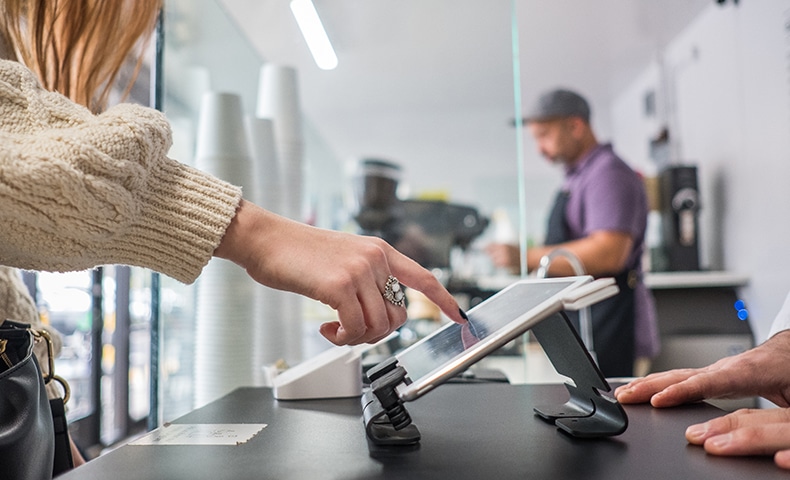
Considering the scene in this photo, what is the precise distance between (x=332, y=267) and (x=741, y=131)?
3.17 m

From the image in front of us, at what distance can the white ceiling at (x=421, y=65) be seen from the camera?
164 centimetres

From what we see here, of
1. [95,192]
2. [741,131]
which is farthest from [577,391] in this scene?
[741,131]

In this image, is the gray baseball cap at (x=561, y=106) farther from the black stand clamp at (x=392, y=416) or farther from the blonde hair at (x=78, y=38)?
the black stand clamp at (x=392, y=416)

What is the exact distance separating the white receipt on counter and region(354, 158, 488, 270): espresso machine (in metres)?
1.43

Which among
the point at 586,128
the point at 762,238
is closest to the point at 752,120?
the point at 762,238

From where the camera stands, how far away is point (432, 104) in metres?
2.75

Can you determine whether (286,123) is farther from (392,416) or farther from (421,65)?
(421,65)

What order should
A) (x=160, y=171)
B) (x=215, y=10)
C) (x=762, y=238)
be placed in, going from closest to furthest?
1. (x=160, y=171)
2. (x=215, y=10)
3. (x=762, y=238)

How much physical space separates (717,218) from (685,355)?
2.88 ft

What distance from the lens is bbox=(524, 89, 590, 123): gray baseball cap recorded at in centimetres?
269

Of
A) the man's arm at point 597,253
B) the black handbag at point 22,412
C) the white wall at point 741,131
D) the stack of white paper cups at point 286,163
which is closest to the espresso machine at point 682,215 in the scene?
the white wall at point 741,131

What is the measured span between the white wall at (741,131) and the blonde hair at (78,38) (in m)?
2.47

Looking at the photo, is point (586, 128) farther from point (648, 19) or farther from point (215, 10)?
point (648, 19)

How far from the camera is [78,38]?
87 centimetres
